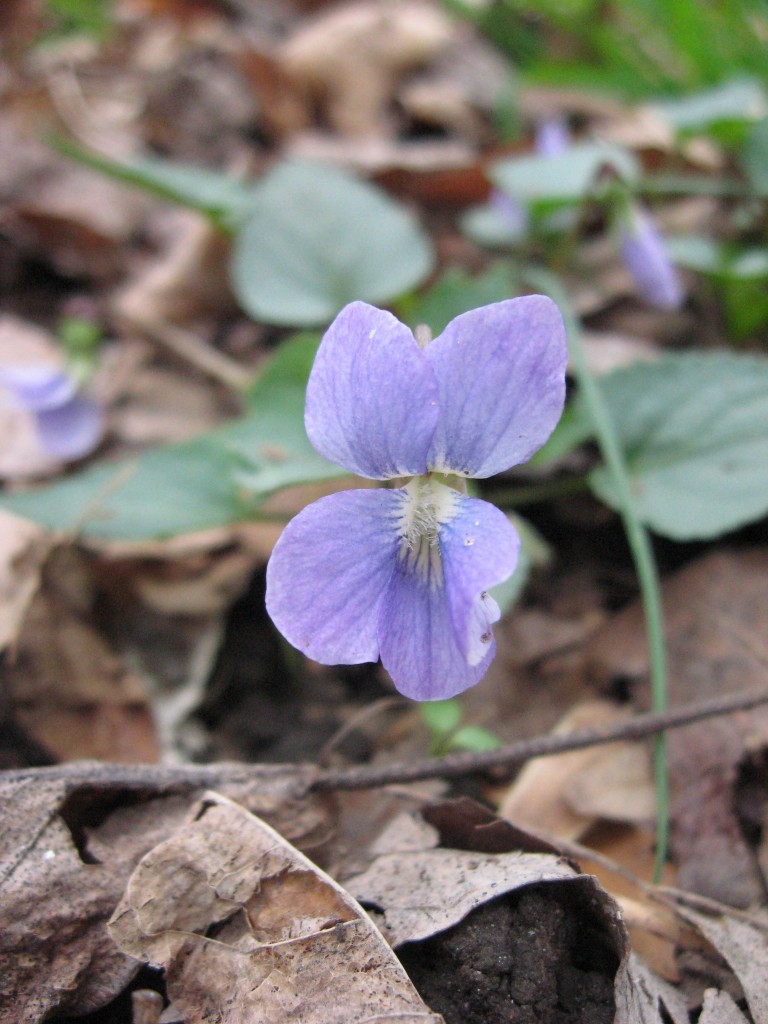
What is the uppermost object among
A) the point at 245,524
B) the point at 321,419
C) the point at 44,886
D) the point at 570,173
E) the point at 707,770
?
the point at 321,419

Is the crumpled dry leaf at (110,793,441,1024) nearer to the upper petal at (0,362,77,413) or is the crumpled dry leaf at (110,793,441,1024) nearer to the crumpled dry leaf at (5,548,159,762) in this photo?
the crumpled dry leaf at (5,548,159,762)

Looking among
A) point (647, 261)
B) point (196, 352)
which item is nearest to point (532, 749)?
point (647, 261)

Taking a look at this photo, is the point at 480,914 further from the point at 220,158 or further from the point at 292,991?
the point at 220,158

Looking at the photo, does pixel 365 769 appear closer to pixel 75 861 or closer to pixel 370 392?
pixel 75 861

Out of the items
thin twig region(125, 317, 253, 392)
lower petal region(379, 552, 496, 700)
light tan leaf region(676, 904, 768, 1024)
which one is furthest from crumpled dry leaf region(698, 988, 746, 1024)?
thin twig region(125, 317, 253, 392)

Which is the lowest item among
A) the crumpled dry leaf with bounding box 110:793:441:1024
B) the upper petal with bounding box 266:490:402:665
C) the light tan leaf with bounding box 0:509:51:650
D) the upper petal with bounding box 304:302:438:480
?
the light tan leaf with bounding box 0:509:51:650

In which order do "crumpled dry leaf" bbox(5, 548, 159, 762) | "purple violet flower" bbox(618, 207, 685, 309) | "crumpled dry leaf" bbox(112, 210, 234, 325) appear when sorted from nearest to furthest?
"crumpled dry leaf" bbox(5, 548, 159, 762) → "purple violet flower" bbox(618, 207, 685, 309) → "crumpled dry leaf" bbox(112, 210, 234, 325)

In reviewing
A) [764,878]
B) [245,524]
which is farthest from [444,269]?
[764,878]
